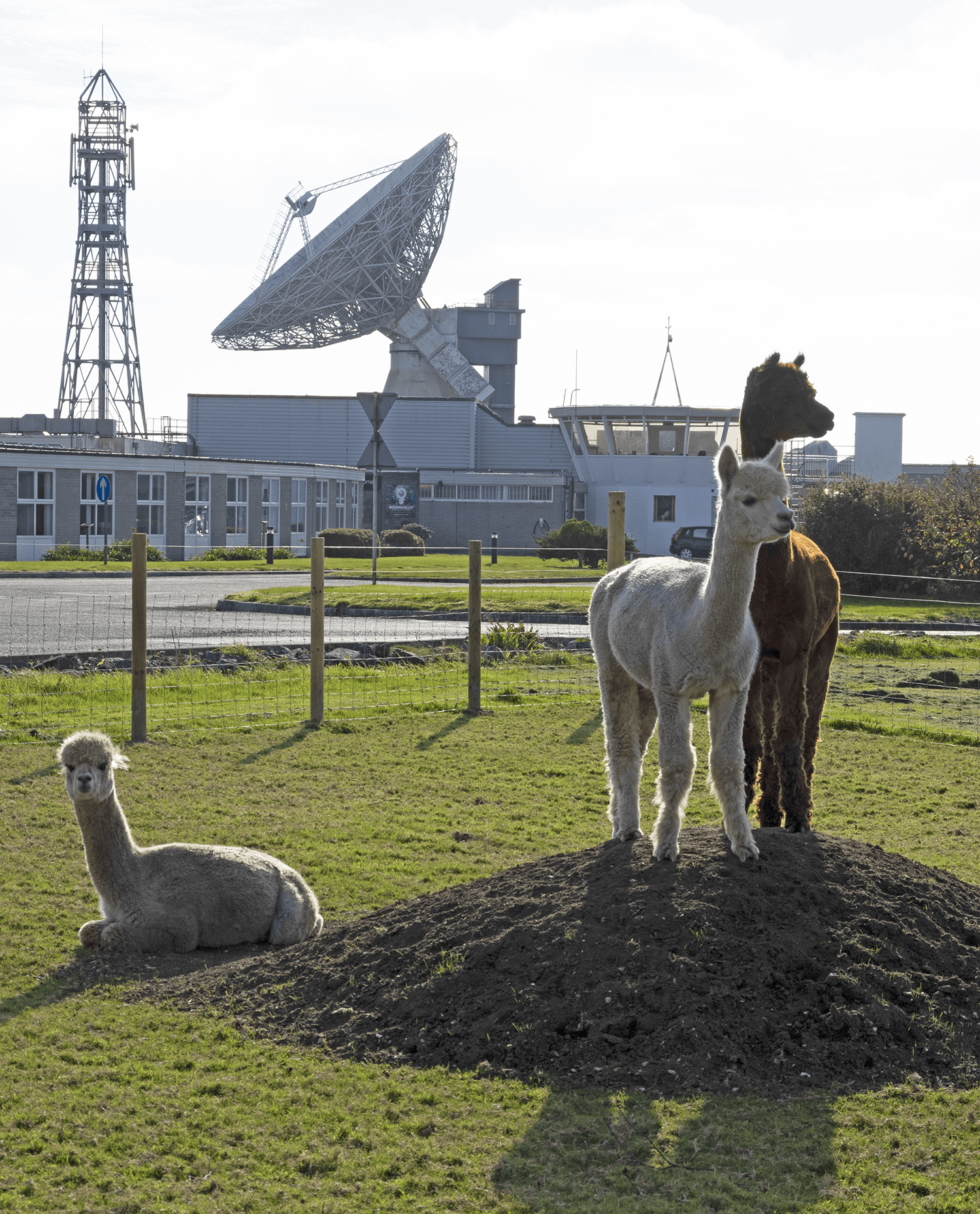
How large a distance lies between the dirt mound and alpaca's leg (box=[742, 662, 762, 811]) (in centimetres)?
39

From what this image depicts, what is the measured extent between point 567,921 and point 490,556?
4813 cm

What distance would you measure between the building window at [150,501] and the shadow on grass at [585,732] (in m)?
40.0

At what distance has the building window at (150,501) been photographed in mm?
50938

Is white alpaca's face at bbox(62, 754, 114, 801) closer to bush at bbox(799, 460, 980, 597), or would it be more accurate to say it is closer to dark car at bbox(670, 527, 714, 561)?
bush at bbox(799, 460, 980, 597)

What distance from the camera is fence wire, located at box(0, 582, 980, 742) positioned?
13.6m

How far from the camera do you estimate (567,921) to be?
5.47m

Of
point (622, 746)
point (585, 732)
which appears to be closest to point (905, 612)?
point (585, 732)

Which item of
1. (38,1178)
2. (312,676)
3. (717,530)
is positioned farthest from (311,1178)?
(312,676)

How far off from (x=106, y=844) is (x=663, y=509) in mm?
54373

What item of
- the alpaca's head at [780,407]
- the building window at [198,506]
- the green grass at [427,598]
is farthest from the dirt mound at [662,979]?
the building window at [198,506]

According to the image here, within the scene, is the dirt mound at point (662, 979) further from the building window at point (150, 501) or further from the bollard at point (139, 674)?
the building window at point (150, 501)

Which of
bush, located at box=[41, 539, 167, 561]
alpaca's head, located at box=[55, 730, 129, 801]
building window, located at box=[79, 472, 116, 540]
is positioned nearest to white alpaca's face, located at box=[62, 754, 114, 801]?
alpaca's head, located at box=[55, 730, 129, 801]

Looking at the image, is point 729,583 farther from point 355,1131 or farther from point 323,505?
point 323,505

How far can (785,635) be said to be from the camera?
6.33 meters
